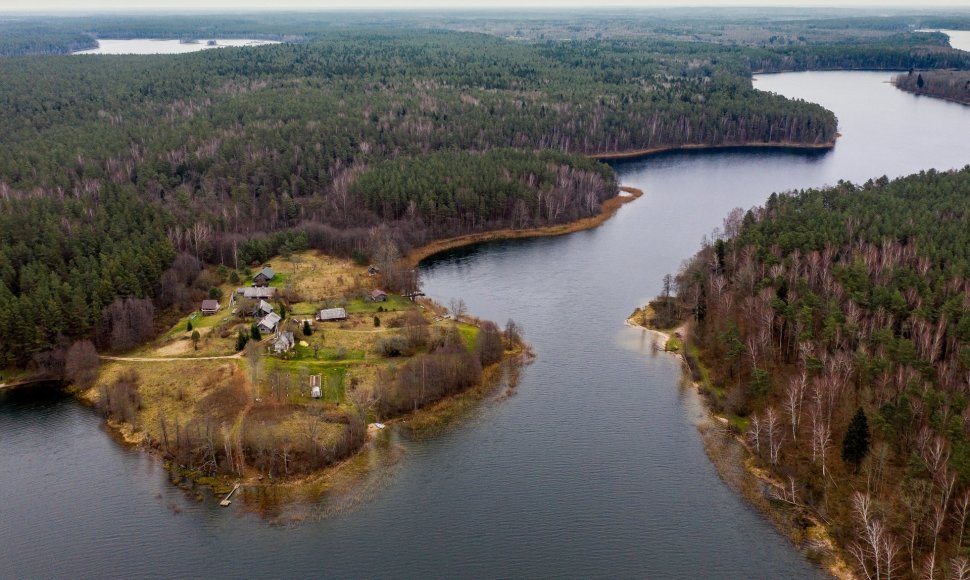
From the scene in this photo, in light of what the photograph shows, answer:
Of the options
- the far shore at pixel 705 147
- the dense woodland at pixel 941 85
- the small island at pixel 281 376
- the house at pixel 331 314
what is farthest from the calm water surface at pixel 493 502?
the dense woodland at pixel 941 85

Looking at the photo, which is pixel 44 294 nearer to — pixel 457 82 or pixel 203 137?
pixel 203 137

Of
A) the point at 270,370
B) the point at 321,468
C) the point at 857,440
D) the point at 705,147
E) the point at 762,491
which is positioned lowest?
the point at 321,468

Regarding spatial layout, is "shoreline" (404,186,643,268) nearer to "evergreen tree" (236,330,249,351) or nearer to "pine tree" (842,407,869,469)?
"evergreen tree" (236,330,249,351)

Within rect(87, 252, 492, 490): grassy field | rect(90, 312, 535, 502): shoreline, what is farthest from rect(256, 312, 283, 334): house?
rect(90, 312, 535, 502): shoreline

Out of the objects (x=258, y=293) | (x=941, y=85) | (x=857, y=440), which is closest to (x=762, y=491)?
(x=857, y=440)

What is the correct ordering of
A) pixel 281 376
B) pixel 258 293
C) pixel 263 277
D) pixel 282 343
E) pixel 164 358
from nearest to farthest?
pixel 281 376, pixel 282 343, pixel 164 358, pixel 258 293, pixel 263 277

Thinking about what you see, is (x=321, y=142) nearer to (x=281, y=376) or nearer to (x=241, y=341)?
(x=241, y=341)
